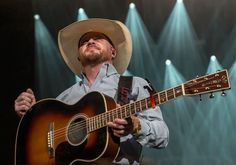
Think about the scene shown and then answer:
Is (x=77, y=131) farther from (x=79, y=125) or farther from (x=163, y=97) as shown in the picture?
(x=163, y=97)

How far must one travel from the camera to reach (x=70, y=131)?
1.45m

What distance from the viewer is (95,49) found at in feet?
5.58

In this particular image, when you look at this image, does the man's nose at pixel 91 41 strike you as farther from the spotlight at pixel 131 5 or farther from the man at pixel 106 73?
the spotlight at pixel 131 5

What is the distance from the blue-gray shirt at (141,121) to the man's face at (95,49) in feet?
0.16

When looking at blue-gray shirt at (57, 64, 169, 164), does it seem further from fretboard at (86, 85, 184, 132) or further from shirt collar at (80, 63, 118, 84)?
fretboard at (86, 85, 184, 132)

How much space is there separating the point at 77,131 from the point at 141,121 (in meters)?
0.24

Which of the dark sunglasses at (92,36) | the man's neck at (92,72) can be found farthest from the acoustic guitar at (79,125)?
the dark sunglasses at (92,36)

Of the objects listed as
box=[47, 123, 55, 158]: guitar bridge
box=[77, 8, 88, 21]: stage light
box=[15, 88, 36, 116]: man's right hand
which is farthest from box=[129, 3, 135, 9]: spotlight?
box=[47, 123, 55, 158]: guitar bridge

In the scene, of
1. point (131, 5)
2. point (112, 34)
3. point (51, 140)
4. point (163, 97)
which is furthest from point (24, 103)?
point (131, 5)

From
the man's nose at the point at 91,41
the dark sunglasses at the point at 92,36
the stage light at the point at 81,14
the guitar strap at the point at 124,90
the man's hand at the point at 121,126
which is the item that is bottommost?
the man's hand at the point at 121,126

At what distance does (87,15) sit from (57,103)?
2.57 feet

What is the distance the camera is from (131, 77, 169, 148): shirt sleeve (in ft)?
4.66

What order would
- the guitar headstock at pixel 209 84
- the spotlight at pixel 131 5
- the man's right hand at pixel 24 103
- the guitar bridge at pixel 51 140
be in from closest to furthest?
1. the guitar headstock at pixel 209 84
2. the guitar bridge at pixel 51 140
3. the man's right hand at pixel 24 103
4. the spotlight at pixel 131 5

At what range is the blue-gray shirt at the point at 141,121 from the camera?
1.44 metres
